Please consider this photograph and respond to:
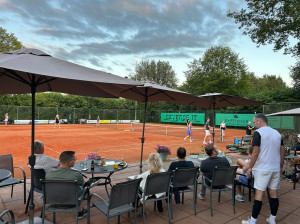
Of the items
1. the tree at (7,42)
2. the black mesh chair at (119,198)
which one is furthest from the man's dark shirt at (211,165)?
the tree at (7,42)

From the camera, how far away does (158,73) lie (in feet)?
202

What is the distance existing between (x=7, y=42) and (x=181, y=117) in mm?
32263

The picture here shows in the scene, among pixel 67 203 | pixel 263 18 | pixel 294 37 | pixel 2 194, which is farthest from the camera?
pixel 263 18

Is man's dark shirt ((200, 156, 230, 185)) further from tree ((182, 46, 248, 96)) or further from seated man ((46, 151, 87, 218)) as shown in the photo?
tree ((182, 46, 248, 96))

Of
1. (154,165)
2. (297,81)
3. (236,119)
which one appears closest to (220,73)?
(236,119)

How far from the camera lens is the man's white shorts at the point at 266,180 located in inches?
146

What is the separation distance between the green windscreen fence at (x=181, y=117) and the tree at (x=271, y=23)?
1756 cm

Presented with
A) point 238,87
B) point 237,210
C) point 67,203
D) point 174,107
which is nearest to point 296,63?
point 238,87

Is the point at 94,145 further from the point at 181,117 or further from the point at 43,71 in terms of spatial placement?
the point at 181,117

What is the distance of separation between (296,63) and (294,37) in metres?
12.0

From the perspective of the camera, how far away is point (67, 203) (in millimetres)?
3373

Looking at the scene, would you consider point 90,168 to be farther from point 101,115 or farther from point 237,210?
point 101,115

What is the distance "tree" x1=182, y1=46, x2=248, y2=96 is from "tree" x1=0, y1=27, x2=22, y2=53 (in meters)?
32.9

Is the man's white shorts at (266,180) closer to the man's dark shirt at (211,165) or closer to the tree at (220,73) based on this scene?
the man's dark shirt at (211,165)
